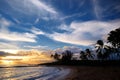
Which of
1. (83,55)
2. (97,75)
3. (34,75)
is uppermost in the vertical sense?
(83,55)

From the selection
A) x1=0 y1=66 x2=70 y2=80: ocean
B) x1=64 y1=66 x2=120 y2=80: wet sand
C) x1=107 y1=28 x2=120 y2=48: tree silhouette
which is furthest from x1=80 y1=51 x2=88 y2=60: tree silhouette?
x1=64 y1=66 x2=120 y2=80: wet sand

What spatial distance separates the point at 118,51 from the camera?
3022 inches

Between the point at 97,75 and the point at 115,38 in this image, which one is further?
the point at 115,38

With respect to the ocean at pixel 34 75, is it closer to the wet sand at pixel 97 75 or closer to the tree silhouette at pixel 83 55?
the wet sand at pixel 97 75

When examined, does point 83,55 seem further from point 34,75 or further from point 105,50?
point 34,75

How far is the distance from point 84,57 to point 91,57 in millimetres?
7831

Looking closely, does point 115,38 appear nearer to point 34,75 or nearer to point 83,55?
point 34,75

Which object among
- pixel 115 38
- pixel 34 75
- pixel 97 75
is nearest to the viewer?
pixel 97 75

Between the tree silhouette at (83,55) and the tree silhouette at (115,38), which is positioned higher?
the tree silhouette at (115,38)

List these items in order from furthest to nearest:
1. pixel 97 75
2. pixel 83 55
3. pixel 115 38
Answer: pixel 83 55
pixel 115 38
pixel 97 75

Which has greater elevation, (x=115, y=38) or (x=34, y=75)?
(x=115, y=38)

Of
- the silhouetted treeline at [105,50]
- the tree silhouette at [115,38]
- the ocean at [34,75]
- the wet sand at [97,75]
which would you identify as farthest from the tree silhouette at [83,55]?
the wet sand at [97,75]

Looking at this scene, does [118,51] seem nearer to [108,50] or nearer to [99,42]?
[108,50]

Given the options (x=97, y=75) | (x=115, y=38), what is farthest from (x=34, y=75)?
(x=115, y=38)
